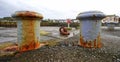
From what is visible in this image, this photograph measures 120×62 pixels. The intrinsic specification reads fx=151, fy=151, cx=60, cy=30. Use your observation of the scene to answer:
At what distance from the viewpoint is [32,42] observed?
13.4ft

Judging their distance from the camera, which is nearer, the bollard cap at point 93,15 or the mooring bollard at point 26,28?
the mooring bollard at point 26,28

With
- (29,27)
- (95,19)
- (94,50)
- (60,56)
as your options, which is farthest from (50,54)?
(95,19)

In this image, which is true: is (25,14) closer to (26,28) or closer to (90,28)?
(26,28)

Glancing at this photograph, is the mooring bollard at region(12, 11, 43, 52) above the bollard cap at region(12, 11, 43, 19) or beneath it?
beneath

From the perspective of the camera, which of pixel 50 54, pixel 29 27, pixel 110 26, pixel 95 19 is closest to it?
pixel 50 54

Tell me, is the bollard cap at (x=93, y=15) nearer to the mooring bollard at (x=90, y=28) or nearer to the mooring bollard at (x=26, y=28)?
the mooring bollard at (x=90, y=28)

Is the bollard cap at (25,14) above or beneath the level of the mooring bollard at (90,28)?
above

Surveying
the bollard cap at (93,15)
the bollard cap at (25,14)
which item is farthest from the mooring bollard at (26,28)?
the bollard cap at (93,15)

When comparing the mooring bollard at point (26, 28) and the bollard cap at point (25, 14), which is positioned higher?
the bollard cap at point (25, 14)

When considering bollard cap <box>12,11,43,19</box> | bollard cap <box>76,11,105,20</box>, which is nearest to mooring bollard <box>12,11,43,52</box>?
bollard cap <box>12,11,43,19</box>

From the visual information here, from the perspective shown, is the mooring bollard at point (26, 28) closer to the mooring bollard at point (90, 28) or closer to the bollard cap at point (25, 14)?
the bollard cap at point (25, 14)

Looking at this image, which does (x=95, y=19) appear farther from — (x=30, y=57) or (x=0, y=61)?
(x=0, y=61)

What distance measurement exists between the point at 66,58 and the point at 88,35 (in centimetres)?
138

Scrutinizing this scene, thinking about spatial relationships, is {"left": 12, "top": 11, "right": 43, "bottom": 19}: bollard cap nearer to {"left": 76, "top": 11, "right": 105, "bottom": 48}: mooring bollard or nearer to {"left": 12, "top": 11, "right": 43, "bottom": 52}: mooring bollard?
{"left": 12, "top": 11, "right": 43, "bottom": 52}: mooring bollard
